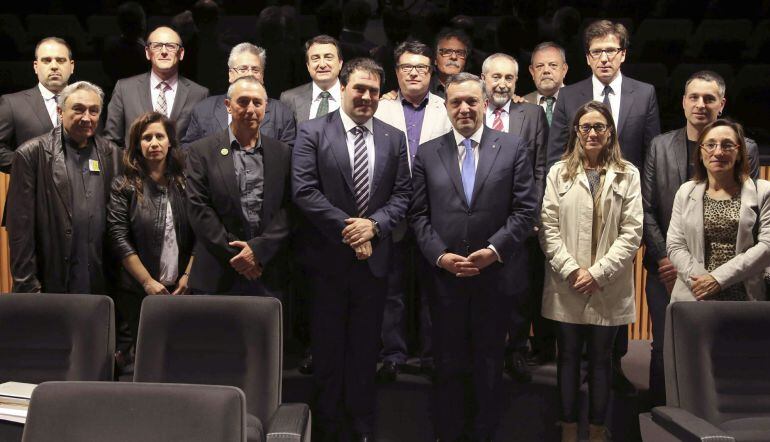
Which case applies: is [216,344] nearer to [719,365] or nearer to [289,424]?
[289,424]

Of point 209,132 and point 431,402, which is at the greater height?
point 209,132

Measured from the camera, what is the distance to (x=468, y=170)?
3.29 meters

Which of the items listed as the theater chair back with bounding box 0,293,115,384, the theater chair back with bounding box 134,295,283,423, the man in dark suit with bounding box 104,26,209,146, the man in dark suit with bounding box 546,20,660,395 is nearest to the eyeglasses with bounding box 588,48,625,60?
the man in dark suit with bounding box 546,20,660,395

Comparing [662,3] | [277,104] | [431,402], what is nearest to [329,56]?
[277,104]

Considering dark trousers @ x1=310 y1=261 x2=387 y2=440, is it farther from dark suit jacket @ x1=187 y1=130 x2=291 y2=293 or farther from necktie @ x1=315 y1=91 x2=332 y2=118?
necktie @ x1=315 y1=91 x2=332 y2=118

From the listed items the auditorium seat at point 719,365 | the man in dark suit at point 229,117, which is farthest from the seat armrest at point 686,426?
the man in dark suit at point 229,117

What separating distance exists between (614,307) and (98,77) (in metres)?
3.03

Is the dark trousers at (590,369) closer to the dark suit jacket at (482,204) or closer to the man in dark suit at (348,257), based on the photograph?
the dark suit jacket at (482,204)

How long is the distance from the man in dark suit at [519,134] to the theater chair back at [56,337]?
1.66 meters

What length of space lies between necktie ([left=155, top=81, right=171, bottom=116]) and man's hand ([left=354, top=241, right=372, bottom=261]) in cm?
120

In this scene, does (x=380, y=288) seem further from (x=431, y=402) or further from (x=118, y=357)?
(x=118, y=357)

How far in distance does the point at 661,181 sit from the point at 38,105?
2489 millimetres

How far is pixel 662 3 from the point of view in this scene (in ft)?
18.2

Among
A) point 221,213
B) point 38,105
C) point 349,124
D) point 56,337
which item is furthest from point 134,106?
point 56,337
